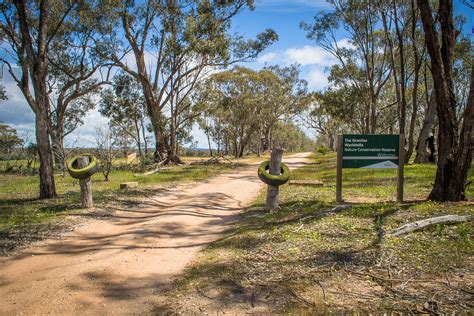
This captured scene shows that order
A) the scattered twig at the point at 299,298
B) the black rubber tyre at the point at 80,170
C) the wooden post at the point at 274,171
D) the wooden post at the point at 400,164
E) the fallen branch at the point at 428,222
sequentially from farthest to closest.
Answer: the black rubber tyre at the point at 80,170, the wooden post at the point at 400,164, the wooden post at the point at 274,171, the fallen branch at the point at 428,222, the scattered twig at the point at 299,298

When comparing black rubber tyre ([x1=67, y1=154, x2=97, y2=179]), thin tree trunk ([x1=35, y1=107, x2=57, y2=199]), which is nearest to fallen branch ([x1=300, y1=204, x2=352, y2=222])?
black rubber tyre ([x1=67, y1=154, x2=97, y2=179])

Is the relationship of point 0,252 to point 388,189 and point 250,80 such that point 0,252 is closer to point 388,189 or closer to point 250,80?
point 388,189

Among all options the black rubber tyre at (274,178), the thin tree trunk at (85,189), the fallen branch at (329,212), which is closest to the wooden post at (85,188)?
the thin tree trunk at (85,189)

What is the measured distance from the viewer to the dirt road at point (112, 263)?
4266 mm

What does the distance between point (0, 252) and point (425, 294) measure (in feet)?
20.6

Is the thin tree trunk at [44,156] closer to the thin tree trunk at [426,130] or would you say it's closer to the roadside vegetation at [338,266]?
the roadside vegetation at [338,266]

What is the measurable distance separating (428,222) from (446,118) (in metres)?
2.99

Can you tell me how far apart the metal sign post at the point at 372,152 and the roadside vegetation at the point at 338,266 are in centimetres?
139

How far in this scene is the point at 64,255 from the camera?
5945 millimetres

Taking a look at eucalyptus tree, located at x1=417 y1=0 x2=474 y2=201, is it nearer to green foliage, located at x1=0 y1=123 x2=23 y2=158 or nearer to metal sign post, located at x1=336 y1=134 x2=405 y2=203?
metal sign post, located at x1=336 y1=134 x2=405 y2=203

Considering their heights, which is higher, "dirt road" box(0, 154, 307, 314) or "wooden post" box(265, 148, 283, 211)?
"wooden post" box(265, 148, 283, 211)

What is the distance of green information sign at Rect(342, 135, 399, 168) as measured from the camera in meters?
8.69

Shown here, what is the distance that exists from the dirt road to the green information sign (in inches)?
122

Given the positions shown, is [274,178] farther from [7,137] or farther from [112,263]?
[7,137]
